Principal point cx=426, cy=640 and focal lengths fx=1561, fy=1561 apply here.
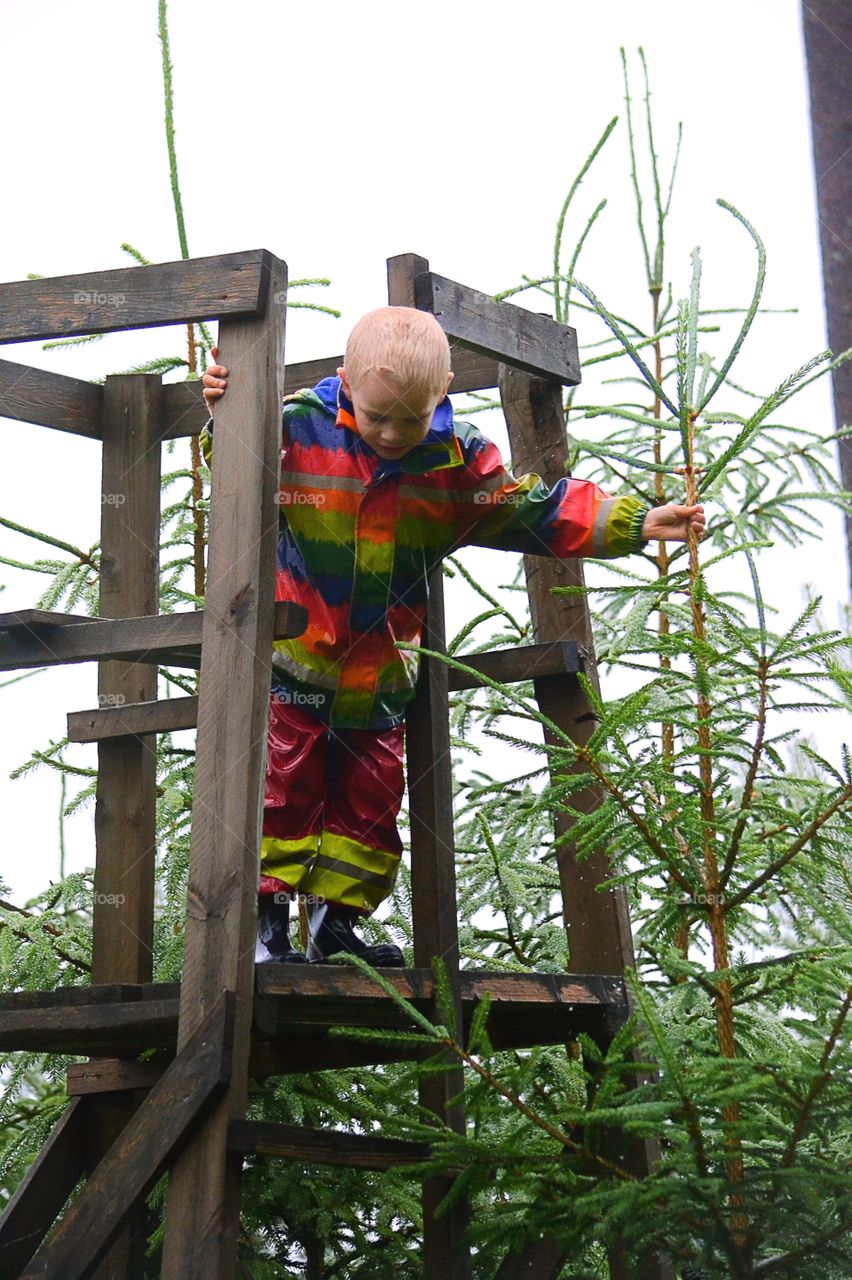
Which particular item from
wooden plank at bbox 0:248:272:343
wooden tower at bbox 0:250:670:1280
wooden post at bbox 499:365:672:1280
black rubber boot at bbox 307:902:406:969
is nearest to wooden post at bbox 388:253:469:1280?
wooden tower at bbox 0:250:670:1280

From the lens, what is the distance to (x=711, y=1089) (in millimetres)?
2461

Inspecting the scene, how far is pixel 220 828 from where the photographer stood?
284 cm

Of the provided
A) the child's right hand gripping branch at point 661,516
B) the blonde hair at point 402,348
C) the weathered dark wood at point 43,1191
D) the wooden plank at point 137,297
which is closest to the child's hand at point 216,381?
the child's right hand gripping branch at point 661,516

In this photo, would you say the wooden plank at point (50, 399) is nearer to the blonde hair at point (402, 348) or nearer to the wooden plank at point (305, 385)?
the wooden plank at point (305, 385)

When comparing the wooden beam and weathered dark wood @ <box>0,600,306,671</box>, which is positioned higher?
the wooden beam

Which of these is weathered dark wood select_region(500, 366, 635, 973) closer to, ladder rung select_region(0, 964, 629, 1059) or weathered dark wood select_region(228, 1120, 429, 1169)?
ladder rung select_region(0, 964, 629, 1059)

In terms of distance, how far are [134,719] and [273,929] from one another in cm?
55

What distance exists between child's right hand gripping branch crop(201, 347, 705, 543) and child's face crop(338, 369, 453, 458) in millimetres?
317

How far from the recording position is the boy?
11.1 feet

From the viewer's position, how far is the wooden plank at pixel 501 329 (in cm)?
340

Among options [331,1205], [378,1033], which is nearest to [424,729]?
[378,1033]

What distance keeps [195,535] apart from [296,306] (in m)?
0.75

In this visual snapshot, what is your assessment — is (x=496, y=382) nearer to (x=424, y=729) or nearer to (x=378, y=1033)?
(x=424, y=729)

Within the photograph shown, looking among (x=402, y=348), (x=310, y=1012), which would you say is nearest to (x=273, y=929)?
(x=310, y=1012)
